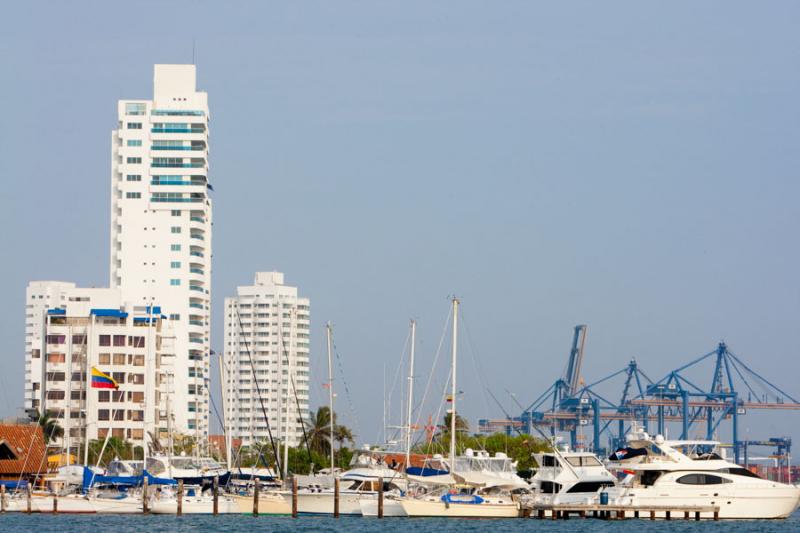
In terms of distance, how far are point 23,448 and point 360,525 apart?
1579 inches

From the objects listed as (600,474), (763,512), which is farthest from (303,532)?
(763,512)

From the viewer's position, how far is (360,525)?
8138 cm

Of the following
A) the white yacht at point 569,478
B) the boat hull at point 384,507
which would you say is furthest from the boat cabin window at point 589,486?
the boat hull at point 384,507

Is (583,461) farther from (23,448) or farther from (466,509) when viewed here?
(23,448)

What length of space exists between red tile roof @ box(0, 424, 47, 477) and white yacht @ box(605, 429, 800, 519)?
1846 inches

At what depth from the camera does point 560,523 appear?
82.1 metres

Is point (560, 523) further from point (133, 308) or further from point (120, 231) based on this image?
point (120, 231)

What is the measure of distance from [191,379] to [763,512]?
117580mm

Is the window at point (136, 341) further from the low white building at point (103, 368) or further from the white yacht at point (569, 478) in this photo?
the white yacht at point (569, 478)

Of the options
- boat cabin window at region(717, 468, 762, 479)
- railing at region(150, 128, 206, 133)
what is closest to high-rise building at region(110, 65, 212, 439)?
railing at region(150, 128, 206, 133)

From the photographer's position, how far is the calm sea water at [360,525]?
76812 mm

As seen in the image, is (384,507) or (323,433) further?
(323,433)

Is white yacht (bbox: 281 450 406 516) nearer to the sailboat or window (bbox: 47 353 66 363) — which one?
the sailboat

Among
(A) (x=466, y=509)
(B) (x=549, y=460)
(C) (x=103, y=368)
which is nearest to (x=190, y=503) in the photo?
(A) (x=466, y=509)
